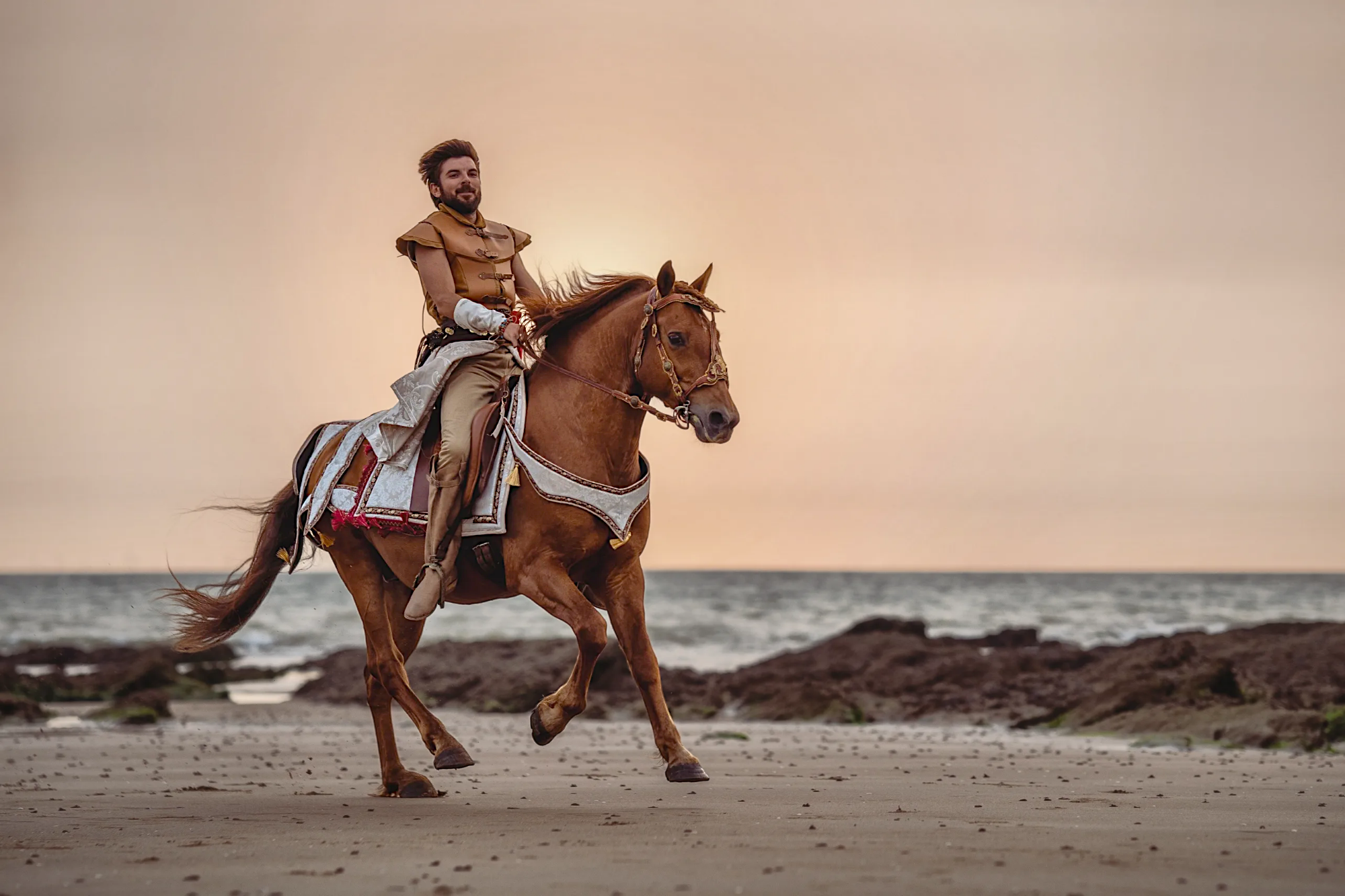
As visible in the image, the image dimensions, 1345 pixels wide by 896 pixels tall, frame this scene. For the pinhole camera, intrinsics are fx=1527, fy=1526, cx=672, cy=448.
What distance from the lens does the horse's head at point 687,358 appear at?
7105mm

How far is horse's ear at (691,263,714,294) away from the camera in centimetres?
755

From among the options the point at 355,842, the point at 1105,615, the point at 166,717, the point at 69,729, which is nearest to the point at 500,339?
the point at 355,842

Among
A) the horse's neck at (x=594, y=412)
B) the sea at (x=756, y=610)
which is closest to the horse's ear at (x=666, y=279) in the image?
the horse's neck at (x=594, y=412)

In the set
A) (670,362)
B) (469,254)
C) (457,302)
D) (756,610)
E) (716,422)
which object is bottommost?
(756,610)

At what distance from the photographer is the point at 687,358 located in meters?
7.28

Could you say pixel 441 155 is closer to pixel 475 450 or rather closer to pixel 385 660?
pixel 475 450

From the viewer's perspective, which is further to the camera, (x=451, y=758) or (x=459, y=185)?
(x=459, y=185)

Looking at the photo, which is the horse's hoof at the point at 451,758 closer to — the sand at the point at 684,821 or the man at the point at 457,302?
A: the sand at the point at 684,821

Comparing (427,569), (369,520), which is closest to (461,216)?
(369,520)

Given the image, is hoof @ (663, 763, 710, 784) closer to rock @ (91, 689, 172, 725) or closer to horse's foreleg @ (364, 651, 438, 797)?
horse's foreleg @ (364, 651, 438, 797)

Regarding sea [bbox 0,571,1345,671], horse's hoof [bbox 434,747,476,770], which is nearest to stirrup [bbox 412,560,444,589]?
horse's hoof [bbox 434,747,476,770]

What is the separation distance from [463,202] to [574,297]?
0.90 m

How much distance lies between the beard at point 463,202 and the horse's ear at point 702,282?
155cm

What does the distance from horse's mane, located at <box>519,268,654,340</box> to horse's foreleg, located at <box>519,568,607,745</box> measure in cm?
136
